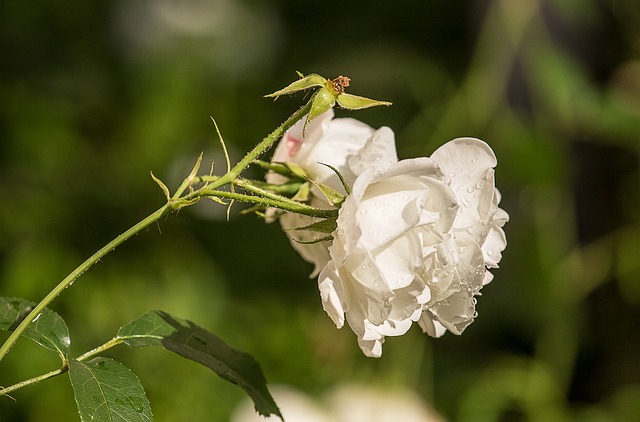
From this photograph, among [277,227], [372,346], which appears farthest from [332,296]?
[277,227]

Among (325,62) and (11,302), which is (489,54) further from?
(11,302)

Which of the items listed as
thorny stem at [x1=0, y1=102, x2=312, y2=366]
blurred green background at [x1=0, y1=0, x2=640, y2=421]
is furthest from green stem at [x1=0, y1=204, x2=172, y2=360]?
blurred green background at [x1=0, y1=0, x2=640, y2=421]

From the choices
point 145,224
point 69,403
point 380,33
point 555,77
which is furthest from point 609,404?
point 145,224

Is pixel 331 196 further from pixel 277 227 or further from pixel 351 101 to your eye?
pixel 277 227

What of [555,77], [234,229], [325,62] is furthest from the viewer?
[325,62]

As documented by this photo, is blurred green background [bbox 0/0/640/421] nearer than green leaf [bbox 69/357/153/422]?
No

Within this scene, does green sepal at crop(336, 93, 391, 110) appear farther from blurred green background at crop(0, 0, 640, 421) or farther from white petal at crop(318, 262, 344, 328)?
blurred green background at crop(0, 0, 640, 421)
